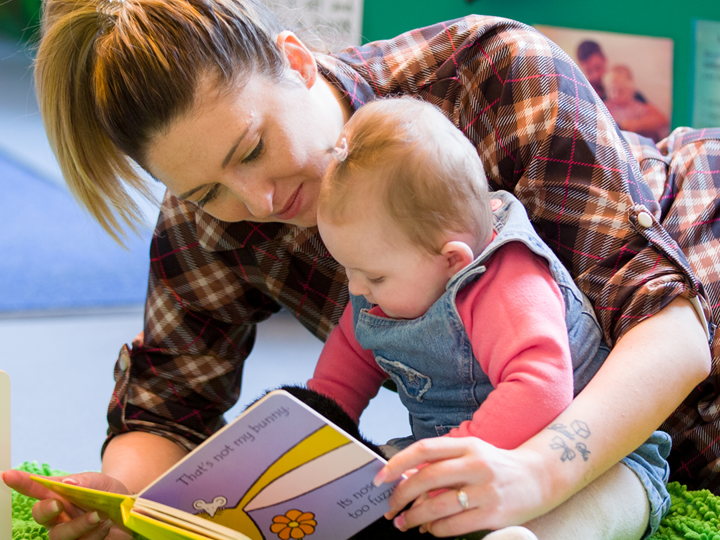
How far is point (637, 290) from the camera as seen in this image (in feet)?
2.56

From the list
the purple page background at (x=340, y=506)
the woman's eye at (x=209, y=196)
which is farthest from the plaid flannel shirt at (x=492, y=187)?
the purple page background at (x=340, y=506)

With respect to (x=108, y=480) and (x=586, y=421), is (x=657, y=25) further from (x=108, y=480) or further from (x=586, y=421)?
(x=108, y=480)

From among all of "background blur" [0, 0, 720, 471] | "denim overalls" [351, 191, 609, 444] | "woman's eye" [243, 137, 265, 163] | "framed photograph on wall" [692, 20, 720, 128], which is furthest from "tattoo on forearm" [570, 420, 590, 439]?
"framed photograph on wall" [692, 20, 720, 128]

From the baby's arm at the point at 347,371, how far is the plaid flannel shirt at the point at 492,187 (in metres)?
0.15

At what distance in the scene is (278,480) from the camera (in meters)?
0.62

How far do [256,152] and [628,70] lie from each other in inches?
73.6

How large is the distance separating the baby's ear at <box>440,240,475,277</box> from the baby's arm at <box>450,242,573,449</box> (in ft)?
0.09

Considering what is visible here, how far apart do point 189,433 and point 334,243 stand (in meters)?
0.49

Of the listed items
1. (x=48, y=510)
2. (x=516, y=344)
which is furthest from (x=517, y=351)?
(x=48, y=510)

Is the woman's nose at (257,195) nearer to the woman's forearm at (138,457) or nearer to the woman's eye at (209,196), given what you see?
the woman's eye at (209,196)

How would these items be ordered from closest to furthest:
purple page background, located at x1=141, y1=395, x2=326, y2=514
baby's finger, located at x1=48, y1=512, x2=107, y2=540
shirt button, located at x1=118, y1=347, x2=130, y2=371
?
1. purple page background, located at x1=141, y1=395, x2=326, y2=514
2. baby's finger, located at x1=48, y1=512, x2=107, y2=540
3. shirt button, located at x1=118, y1=347, x2=130, y2=371

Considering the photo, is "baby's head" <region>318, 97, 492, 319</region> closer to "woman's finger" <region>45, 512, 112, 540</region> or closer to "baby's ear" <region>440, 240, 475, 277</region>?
"baby's ear" <region>440, 240, 475, 277</region>

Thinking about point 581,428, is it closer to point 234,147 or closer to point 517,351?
point 517,351

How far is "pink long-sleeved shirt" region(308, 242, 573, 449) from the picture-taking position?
0.65m
